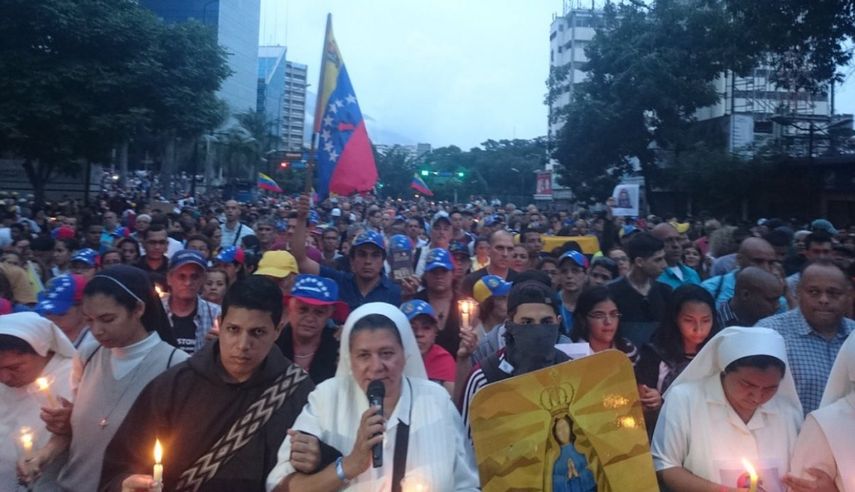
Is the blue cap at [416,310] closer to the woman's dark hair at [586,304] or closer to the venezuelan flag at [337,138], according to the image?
the woman's dark hair at [586,304]

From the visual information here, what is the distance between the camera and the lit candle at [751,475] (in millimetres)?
2691

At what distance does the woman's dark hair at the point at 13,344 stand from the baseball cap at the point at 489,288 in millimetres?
3063

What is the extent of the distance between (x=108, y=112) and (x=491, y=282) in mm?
19704

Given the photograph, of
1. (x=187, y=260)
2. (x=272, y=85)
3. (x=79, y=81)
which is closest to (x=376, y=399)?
(x=187, y=260)

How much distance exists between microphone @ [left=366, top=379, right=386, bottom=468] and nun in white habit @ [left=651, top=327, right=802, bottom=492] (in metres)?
1.26

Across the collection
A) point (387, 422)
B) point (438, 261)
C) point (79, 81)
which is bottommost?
point (387, 422)

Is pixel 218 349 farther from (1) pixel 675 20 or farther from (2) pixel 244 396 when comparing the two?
(1) pixel 675 20

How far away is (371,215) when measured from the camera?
1602cm

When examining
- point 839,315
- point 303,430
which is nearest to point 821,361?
point 839,315

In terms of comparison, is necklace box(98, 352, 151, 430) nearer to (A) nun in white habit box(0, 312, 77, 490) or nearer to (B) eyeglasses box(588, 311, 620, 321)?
(A) nun in white habit box(0, 312, 77, 490)

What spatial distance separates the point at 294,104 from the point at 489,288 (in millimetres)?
161679

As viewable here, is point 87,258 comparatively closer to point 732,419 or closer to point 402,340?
point 402,340

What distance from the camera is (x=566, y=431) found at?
9.82 ft

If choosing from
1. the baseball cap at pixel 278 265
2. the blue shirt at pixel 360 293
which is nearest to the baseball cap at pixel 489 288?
the blue shirt at pixel 360 293
